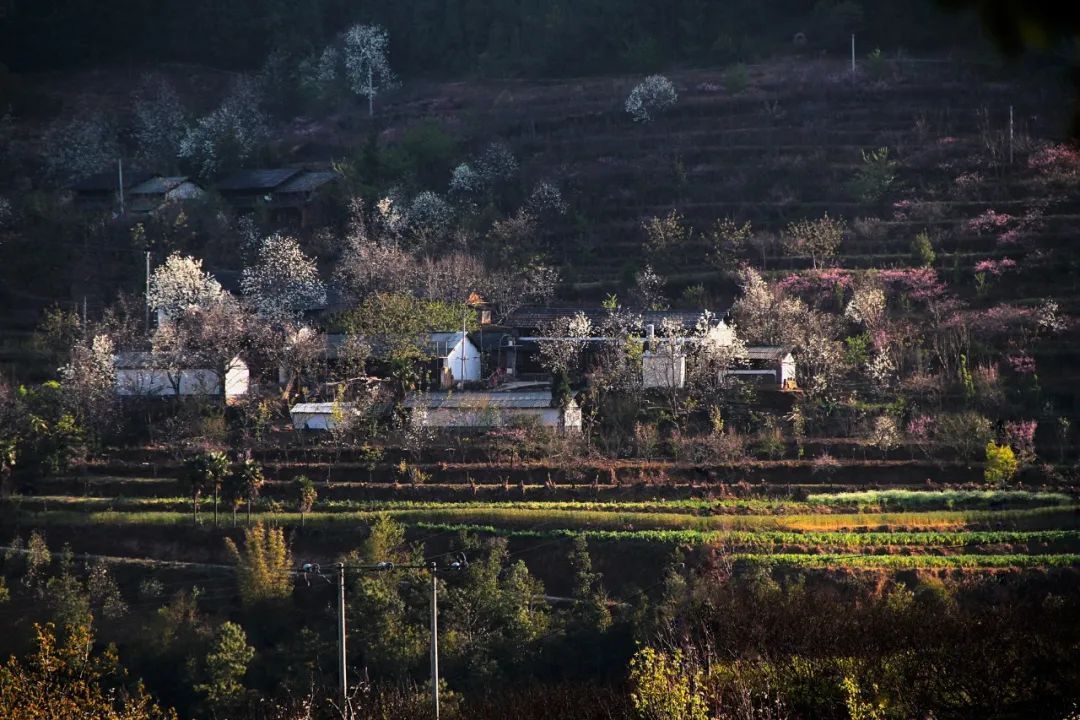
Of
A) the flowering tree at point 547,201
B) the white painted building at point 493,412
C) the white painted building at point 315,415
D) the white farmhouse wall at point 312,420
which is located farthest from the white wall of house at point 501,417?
the flowering tree at point 547,201

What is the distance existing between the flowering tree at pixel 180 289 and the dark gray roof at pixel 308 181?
777 centimetres

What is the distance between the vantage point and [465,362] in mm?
38188

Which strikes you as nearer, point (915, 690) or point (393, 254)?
point (915, 690)

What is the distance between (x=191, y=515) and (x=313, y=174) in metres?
20.7

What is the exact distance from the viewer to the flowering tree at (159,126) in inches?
2191

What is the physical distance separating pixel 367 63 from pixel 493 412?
28408mm

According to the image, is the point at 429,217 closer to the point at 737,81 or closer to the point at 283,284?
the point at 283,284

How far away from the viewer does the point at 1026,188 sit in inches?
1651

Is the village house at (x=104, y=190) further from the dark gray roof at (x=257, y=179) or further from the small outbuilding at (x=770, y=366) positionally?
the small outbuilding at (x=770, y=366)

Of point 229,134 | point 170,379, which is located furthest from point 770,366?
point 229,134

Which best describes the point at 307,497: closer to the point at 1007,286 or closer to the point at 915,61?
the point at 1007,286

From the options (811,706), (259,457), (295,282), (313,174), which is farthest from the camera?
(313,174)

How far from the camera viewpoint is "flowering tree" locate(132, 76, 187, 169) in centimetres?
5566

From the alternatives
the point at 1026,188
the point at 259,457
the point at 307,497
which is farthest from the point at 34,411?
the point at 1026,188
